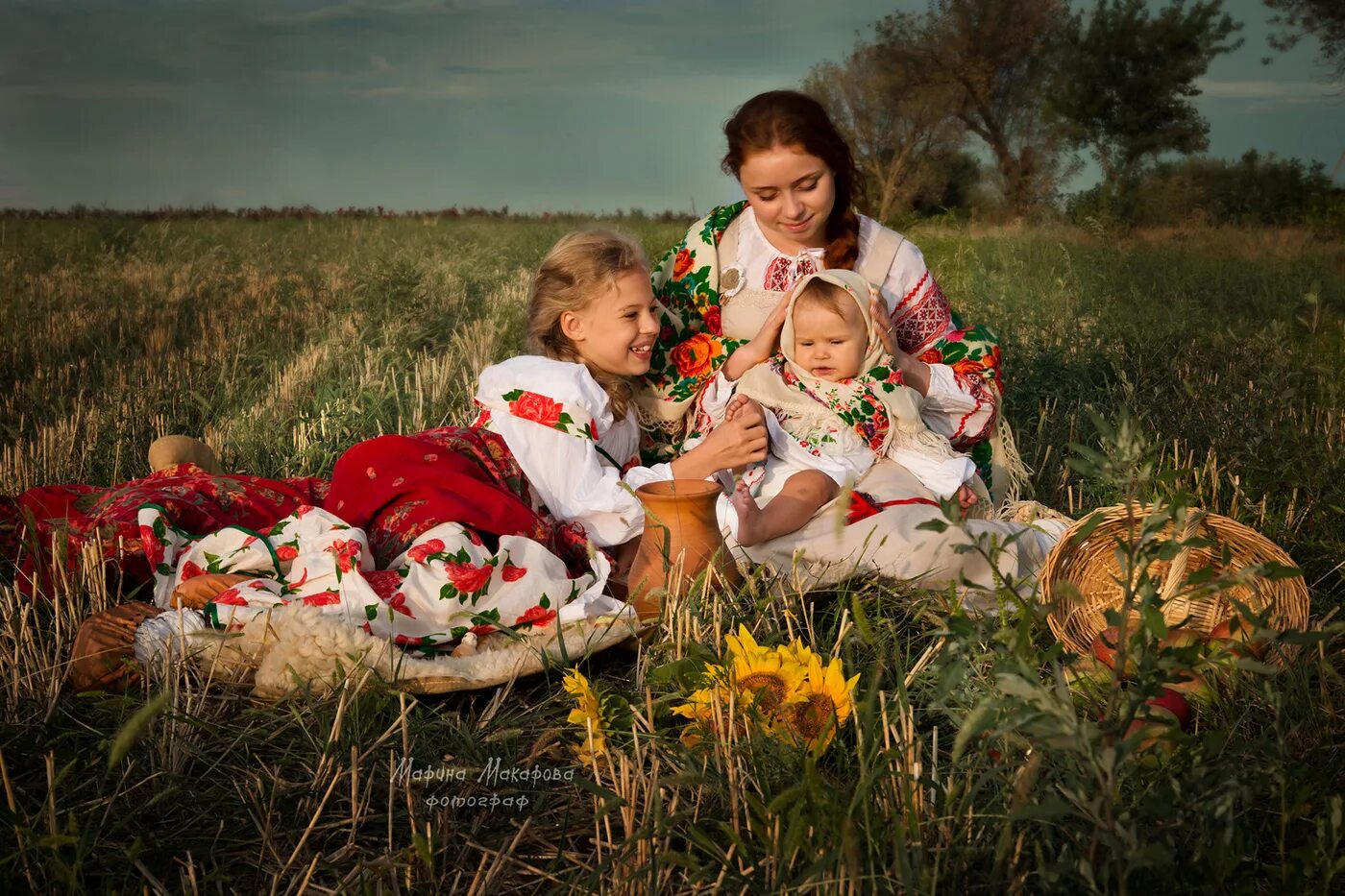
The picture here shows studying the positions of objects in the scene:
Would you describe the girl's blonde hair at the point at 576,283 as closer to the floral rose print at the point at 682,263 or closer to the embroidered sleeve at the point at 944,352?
the floral rose print at the point at 682,263

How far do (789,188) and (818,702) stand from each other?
2.31 m

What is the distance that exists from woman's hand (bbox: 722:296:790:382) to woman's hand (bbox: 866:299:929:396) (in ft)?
1.08

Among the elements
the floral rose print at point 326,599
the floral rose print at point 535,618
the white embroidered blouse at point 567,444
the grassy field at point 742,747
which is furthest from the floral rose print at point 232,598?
the white embroidered blouse at point 567,444

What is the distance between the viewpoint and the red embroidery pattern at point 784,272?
4430 millimetres

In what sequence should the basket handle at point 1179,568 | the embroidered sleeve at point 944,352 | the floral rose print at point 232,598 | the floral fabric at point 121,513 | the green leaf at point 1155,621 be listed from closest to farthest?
1. the green leaf at point 1155,621
2. the basket handle at point 1179,568
3. the floral rose print at point 232,598
4. the floral fabric at point 121,513
5. the embroidered sleeve at point 944,352

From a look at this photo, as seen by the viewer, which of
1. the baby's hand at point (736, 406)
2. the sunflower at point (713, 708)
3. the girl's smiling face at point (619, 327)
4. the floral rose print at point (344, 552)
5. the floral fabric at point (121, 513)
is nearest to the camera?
the sunflower at point (713, 708)

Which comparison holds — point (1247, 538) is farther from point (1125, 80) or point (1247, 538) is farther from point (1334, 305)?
point (1125, 80)

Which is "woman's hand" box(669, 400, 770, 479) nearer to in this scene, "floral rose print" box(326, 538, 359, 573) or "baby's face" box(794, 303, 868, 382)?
"baby's face" box(794, 303, 868, 382)

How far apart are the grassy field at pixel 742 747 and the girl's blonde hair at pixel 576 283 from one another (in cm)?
124

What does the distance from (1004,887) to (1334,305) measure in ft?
34.8

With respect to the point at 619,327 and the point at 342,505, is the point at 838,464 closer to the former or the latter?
the point at 619,327

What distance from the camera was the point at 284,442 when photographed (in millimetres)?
5098

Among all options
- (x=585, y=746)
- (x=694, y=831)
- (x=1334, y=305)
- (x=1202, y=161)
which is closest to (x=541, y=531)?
(x=585, y=746)

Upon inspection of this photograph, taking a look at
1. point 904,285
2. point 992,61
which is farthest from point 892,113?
point 904,285
